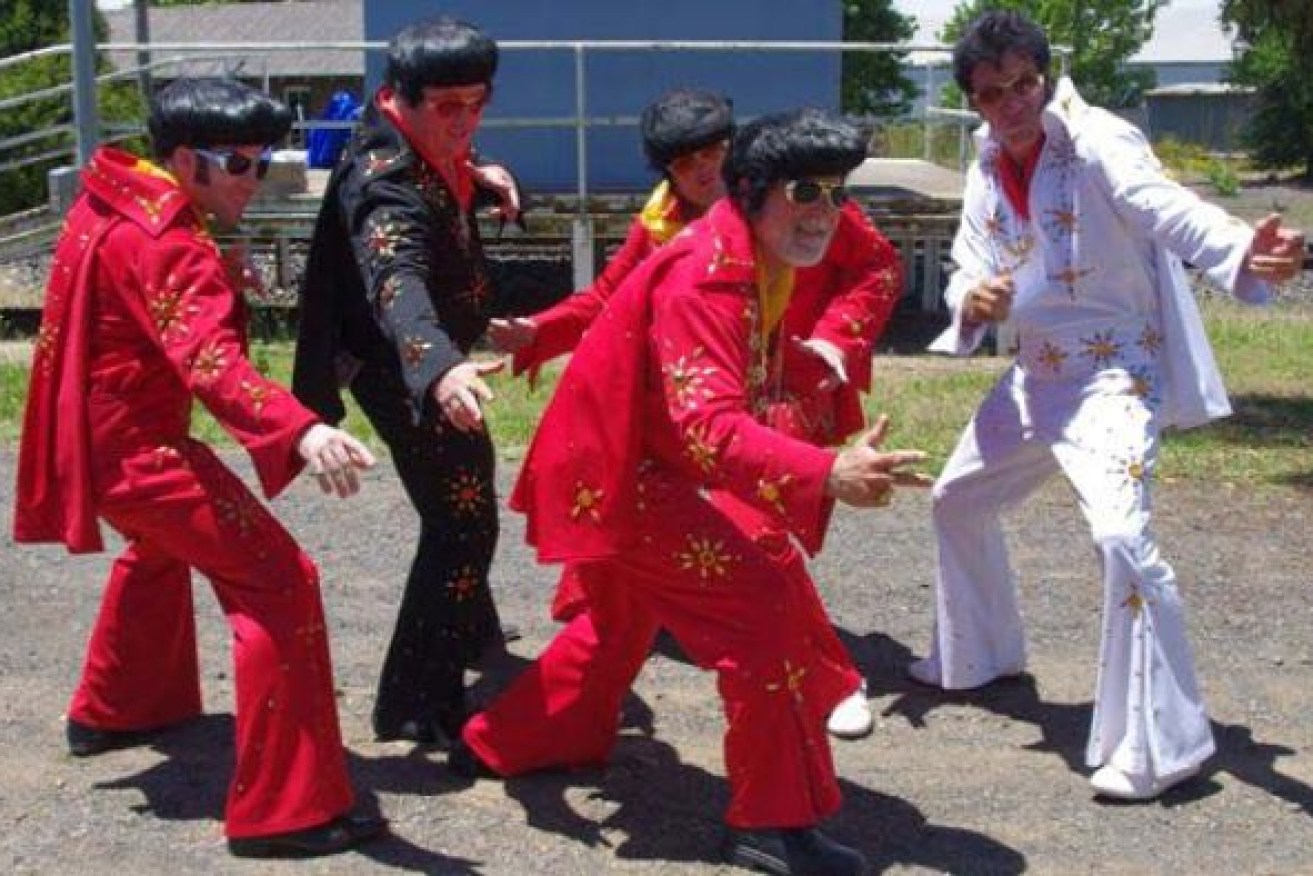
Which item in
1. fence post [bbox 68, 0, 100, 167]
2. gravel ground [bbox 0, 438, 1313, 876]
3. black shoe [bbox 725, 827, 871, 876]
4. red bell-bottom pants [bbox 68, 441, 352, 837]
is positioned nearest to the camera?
black shoe [bbox 725, 827, 871, 876]

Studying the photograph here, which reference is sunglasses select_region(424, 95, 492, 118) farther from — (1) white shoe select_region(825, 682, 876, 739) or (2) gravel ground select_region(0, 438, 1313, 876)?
(1) white shoe select_region(825, 682, 876, 739)

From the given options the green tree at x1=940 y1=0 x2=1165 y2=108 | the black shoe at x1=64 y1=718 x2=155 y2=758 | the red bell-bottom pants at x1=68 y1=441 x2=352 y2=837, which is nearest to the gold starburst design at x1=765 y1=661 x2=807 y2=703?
the red bell-bottom pants at x1=68 y1=441 x2=352 y2=837

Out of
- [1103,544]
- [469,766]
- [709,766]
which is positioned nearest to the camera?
[1103,544]

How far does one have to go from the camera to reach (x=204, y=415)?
9391mm

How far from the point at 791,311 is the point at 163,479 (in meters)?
1.70

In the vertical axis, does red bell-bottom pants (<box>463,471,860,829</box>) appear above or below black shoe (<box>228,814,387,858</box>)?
above

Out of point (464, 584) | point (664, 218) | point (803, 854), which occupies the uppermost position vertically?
point (664, 218)

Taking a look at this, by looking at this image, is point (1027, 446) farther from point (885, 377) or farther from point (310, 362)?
point (885, 377)

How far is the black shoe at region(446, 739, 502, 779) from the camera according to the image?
4676mm

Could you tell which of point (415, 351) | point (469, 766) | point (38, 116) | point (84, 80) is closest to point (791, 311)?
point (415, 351)

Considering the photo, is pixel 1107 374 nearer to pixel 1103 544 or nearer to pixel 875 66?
pixel 1103 544

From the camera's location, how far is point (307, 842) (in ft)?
13.7

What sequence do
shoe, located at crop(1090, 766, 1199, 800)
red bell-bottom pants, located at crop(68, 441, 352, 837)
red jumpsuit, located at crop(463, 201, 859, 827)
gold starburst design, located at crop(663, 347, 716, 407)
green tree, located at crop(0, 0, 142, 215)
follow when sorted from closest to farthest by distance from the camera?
gold starburst design, located at crop(663, 347, 716, 407) < red jumpsuit, located at crop(463, 201, 859, 827) < red bell-bottom pants, located at crop(68, 441, 352, 837) < shoe, located at crop(1090, 766, 1199, 800) < green tree, located at crop(0, 0, 142, 215)

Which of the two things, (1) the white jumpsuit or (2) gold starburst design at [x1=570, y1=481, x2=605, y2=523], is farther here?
(1) the white jumpsuit
